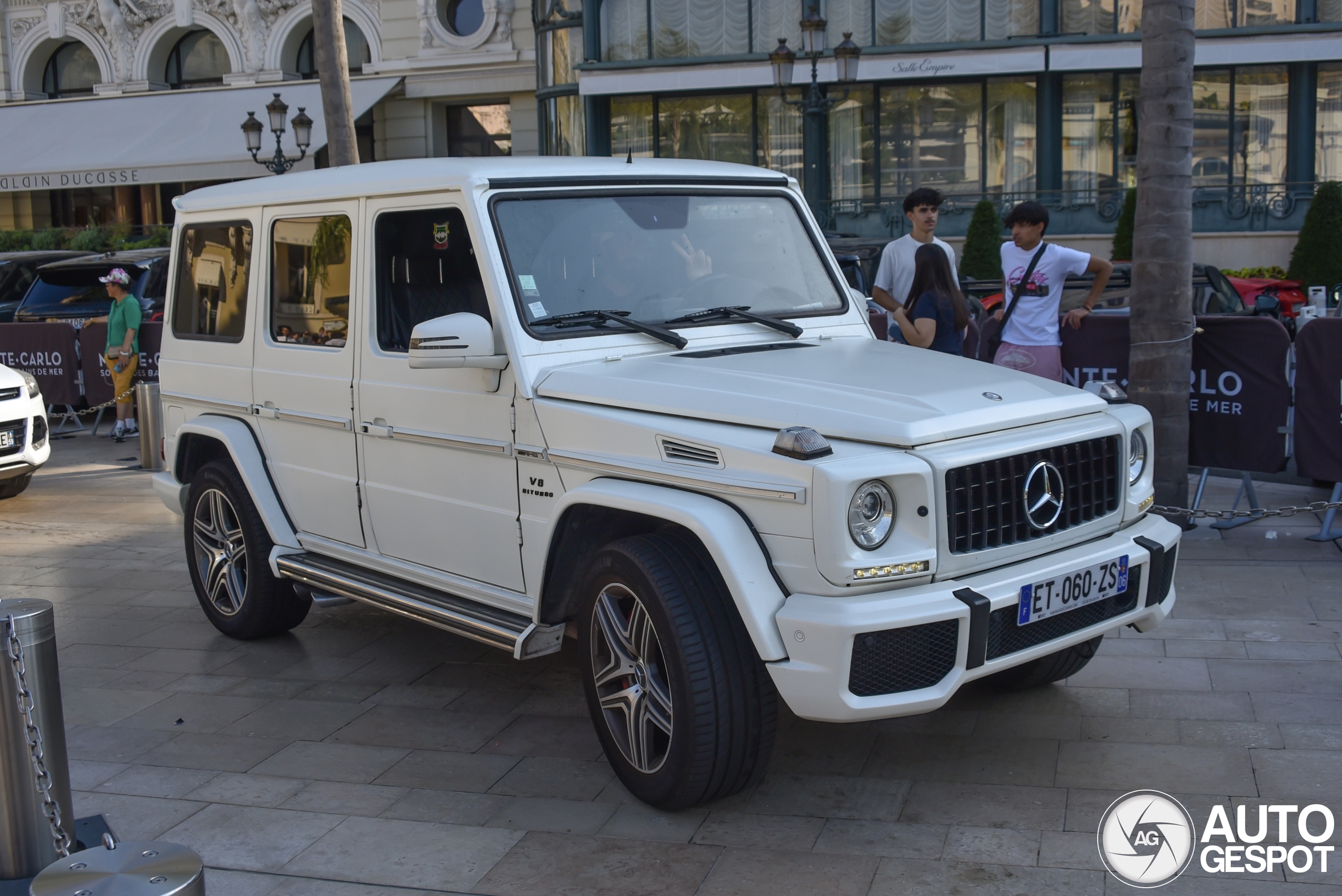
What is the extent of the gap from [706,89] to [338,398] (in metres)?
23.3

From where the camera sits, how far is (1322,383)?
23.8 ft

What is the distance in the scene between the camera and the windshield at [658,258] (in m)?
4.63

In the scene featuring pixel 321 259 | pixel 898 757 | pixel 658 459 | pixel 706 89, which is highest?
pixel 706 89

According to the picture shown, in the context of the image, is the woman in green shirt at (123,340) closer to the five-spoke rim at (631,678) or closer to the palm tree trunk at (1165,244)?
the palm tree trunk at (1165,244)

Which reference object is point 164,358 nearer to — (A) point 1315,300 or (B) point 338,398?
(B) point 338,398

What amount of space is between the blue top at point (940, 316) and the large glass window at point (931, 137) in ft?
66.1

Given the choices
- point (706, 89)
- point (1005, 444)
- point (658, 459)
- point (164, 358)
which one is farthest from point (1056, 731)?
point (706, 89)

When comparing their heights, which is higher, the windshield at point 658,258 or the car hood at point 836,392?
the windshield at point 658,258

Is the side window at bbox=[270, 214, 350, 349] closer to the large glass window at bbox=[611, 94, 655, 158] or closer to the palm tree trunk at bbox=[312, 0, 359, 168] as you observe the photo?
the palm tree trunk at bbox=[312, 0, 359, 168]

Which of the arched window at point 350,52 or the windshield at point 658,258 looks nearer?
the windshield at point 658,258

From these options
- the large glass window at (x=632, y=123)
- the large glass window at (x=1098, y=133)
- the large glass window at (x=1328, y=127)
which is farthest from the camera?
the large glass window at (x=632, y=123)

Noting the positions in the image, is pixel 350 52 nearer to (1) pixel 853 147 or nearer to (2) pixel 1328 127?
(1) pixel 853 147

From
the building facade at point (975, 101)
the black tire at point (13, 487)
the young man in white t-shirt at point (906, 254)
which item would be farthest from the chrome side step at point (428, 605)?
the building facade at point (975, 101)

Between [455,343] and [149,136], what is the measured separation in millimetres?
28550
